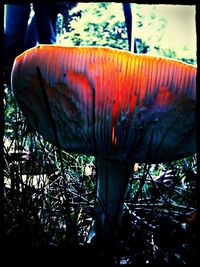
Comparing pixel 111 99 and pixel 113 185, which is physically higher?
pixel 111 99

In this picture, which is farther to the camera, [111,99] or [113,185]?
[113,185]

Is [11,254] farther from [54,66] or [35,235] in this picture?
[54,66]

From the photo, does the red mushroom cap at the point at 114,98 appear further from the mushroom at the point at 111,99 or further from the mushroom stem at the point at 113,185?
the mushroom stem at the point at 113,185

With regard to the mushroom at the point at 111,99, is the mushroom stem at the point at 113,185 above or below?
below

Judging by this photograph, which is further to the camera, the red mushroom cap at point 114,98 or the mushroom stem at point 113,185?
the mushroom stem at point 113,185

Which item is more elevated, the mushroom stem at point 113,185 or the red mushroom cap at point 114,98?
the red mushroom cap at point 114,98

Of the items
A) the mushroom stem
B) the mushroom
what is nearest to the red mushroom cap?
the mushroom

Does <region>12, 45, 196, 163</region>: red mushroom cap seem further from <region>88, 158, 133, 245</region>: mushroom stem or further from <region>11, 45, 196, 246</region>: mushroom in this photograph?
<region>88, 158, 133, 245</region>: mushroom stem

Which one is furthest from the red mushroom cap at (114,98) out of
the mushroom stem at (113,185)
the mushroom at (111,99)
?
the mushroom stem at (113,185)

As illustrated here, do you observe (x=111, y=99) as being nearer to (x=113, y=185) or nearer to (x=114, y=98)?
(x=114, y=98)

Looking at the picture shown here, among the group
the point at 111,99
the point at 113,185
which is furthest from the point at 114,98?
the point at 113,185
